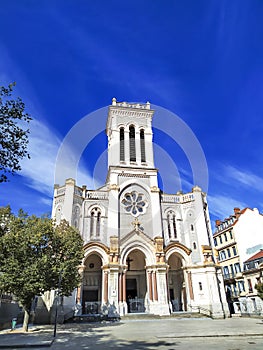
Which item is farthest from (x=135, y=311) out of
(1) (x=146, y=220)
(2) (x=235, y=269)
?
(2) (x=235, y=269)

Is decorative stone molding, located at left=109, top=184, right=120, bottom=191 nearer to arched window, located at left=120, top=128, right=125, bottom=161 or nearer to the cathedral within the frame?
the cathedral

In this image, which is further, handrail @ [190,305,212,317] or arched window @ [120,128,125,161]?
arched window @ [120,128,125,161]

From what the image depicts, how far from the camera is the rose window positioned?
30656 mm

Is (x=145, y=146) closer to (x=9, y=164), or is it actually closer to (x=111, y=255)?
(x=111, y=255)

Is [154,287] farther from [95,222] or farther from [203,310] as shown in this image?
[95,222]

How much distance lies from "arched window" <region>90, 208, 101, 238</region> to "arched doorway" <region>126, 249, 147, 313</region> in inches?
187

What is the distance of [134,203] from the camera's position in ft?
102

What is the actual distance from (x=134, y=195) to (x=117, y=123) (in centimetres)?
1178

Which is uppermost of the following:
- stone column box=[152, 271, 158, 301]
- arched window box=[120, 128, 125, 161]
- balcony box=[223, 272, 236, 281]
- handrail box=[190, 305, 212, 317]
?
arched window box=[120, 128, 125, 161]

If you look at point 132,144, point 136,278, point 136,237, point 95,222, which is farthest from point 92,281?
point 132,144

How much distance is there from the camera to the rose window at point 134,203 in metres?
30.7

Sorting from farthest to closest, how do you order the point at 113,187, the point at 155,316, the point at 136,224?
1. the point at 113,187
2. the point at 136,224
3. the point at 155,316

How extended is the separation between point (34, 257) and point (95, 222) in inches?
482

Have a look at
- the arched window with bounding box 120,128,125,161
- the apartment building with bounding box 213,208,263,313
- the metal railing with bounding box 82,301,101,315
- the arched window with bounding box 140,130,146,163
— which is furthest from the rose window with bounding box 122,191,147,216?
the apartment building with bounding box 213,208,263,313
